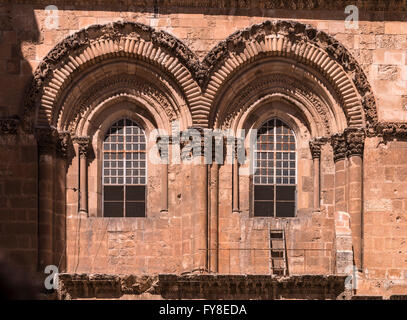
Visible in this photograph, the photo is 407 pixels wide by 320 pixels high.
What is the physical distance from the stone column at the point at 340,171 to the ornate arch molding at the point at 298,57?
0.51 metres

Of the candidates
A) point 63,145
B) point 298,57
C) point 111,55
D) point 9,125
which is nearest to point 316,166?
point 298,57

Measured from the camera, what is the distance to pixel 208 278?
18062 mm

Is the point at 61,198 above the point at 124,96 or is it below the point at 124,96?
below

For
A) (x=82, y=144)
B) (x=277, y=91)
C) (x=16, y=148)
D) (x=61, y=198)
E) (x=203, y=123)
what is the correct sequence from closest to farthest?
(x=16, y=148)
(x=61, y=198)
(x=203, y=123)
(x=82, y=144)
(x=277, y=91)

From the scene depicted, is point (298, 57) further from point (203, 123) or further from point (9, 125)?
point (9, 125)

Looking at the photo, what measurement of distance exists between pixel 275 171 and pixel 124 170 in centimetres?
372

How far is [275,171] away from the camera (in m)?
20.0

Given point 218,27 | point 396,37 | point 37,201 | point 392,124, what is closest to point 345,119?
point 392,124

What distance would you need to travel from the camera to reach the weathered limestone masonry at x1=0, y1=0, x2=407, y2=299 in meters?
19.1

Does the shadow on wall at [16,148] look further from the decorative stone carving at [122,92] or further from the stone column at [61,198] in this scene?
the decorative stone carving at [122,92]

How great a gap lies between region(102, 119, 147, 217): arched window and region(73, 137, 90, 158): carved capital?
20.1 inches

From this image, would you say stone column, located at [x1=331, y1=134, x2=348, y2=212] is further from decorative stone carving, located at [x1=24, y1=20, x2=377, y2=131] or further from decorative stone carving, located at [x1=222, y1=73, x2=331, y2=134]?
decorative stone carving, located at [x1=24, y1=20, x2=377, y2=131]

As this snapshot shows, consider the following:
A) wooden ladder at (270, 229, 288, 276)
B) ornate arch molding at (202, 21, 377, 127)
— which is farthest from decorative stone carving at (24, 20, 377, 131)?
wooden ladder at (270, 229, 288, 276)

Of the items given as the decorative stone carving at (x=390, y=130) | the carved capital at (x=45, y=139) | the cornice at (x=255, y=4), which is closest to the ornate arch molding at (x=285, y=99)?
the decorative stone carving at (x=390, y=130)
